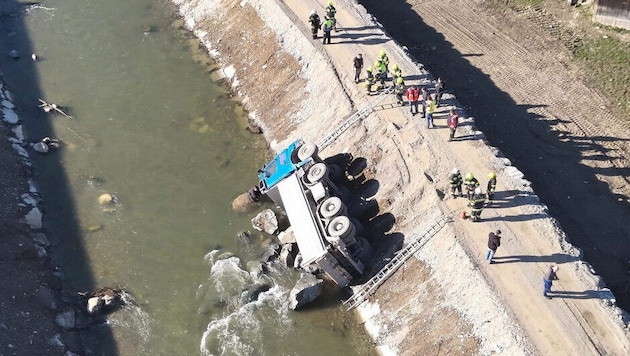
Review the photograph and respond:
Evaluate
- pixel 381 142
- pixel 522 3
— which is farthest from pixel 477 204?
pixel 522 3

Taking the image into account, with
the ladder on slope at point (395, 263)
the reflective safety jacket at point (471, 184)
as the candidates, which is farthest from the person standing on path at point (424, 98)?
the ladder on slope at point (395, 263)

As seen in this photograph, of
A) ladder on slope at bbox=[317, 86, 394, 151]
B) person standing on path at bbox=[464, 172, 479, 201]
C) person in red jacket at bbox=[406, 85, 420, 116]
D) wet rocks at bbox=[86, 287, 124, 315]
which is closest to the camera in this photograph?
person standing on path at bbox=[464, 172, 479, 201]

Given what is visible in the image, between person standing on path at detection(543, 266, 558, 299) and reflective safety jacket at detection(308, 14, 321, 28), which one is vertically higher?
reflective safety jacket at detection(308, 14, 321, 28)

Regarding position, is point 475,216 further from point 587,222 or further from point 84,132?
point 84,132

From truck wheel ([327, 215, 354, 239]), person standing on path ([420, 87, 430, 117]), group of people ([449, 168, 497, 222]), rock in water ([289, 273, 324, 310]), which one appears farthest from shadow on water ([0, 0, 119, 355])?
person standing on path ([420, 87, 430, 117])

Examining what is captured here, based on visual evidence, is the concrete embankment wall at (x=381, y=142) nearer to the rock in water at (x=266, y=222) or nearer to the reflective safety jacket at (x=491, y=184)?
the reflective safety jacket at (x=491, y=184)

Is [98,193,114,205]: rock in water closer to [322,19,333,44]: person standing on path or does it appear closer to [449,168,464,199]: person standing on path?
[322,19,333,44]: person standing on path

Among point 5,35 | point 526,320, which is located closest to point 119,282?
point 526,320
